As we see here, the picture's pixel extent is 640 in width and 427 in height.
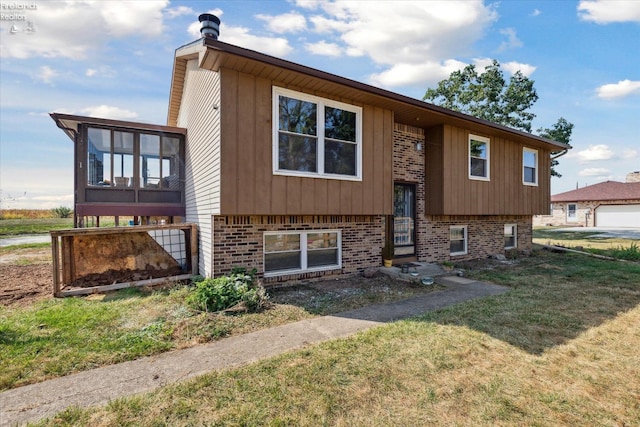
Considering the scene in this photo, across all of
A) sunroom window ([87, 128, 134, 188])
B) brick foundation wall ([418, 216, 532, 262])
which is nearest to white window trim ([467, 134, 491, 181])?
brick foundation wall ([418, 216, 532, 262])

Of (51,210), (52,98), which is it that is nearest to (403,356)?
(52,98)

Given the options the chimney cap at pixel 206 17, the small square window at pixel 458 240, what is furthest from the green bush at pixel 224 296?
the small square window at pixel 458 240

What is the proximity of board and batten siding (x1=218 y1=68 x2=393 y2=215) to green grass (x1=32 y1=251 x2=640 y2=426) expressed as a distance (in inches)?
123

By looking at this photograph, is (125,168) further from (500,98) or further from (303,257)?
(500,98)

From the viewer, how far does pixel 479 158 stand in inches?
411

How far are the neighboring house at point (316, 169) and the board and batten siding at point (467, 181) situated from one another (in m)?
0.04

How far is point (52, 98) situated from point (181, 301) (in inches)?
379

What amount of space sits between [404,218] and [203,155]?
604 centimetres

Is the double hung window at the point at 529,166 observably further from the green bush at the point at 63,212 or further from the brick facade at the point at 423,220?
the green bush at the point at 63,212

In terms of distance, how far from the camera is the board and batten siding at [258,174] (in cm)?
584

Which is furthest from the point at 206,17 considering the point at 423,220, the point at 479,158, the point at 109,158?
the point at 479,158

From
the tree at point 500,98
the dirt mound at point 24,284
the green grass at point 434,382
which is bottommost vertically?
the green grass at point 434,382

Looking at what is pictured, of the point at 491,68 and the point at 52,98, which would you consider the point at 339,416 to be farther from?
the point at 491,68

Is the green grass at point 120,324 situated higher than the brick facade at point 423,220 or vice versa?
the brick facade at point 423,220
